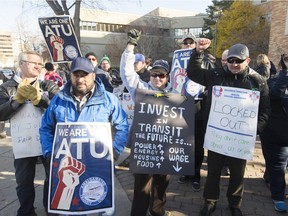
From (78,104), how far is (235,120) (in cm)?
173

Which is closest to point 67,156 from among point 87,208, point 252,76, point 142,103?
point 87,208

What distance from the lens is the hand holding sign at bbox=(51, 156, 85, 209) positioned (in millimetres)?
2359

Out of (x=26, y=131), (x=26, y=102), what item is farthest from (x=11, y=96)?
(x=26, y=131)

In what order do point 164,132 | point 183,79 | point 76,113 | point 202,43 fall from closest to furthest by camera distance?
1. point 76,113
2. point 164,132
3. point 202,43
4. point 183,79

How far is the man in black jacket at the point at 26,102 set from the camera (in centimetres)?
277

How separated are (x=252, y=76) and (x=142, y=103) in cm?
131

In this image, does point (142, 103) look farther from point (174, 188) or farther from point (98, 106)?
point (174, 188)

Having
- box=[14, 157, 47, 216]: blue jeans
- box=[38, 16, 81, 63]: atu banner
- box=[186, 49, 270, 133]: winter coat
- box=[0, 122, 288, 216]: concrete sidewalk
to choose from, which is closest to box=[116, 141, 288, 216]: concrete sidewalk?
box=[0, 122, 288, 216]: concrete sidewalk

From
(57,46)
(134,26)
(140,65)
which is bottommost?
(140,65)

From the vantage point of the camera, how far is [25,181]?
3.03 metres

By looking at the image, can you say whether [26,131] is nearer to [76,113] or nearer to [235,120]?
[76,113]

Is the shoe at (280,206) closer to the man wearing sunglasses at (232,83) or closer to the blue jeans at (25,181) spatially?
the man wearing sunglasses at (232,83)

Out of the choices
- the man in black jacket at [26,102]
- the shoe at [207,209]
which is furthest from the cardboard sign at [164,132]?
the man in black jacket at [26,102]

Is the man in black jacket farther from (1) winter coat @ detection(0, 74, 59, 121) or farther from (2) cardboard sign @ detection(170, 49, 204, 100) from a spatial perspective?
(2) cardboard sign @ detection(170, 49, 204, 100)
